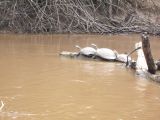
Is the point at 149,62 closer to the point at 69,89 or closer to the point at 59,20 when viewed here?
the point at 69,89

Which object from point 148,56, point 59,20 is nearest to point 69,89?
point 148,56

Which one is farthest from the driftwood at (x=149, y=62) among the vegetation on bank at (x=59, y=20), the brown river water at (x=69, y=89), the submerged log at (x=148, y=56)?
the vegetation on bank at (x=59, y=20)

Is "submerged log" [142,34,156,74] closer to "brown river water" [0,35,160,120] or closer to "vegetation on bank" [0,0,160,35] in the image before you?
"brown river water" [0,35,160,120]

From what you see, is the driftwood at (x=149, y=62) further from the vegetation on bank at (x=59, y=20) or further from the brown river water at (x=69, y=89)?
the vegetation on bank at (x=59, y=20)

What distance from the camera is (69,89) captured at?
6.77 metres

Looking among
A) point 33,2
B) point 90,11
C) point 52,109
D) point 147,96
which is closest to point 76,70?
point 147,96

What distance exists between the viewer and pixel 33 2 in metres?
15.4

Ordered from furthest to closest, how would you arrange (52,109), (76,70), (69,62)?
1. (69,62)
2. (76,70)
3. (52,109)

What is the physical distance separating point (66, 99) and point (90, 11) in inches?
422

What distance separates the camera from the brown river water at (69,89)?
551 centimetres

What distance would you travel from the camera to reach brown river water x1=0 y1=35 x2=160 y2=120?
18.1 feet

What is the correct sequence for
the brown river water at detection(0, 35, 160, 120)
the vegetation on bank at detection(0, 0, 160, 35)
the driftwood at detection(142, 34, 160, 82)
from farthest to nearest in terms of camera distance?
the vegetation on bank at detection(0, 0, 160, 35)
the driftwood at detection(142, 34, 160, 82)
the brown river water at detection(0, 35, 160, 120)

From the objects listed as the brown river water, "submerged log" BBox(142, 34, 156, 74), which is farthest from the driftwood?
the brown river water

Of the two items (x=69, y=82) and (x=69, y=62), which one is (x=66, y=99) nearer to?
(x=69, y=82)
